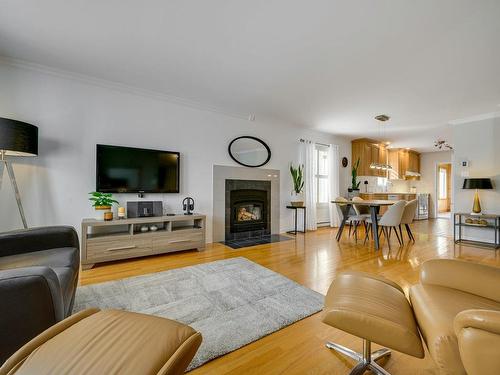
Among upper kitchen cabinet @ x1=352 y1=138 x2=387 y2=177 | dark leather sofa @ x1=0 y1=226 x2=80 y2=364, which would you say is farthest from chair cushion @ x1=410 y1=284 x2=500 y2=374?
upper kitchen cabinet @ x1=352 y1=138 x2=387 y2=177

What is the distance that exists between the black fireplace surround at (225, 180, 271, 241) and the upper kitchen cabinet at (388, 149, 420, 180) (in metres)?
4.84

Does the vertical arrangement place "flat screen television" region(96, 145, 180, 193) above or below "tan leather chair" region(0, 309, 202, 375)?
above

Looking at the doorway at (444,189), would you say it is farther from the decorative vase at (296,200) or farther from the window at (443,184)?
the decorative vase at (296,200)

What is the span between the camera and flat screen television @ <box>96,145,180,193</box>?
296 centimetres

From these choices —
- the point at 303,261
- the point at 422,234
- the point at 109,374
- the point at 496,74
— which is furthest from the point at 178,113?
the point at 422,234

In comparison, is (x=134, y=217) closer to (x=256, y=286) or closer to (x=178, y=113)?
(x=178, y=113)

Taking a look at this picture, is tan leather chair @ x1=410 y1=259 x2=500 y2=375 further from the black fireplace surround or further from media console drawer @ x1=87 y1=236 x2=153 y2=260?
the black fireplace surround

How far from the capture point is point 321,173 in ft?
18.4

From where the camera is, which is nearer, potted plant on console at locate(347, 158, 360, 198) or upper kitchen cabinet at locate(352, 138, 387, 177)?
potted plant on console at locate(347, 158, 360, 198)

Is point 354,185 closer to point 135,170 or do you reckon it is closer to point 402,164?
point 402,164

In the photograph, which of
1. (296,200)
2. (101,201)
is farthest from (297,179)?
(101,201)

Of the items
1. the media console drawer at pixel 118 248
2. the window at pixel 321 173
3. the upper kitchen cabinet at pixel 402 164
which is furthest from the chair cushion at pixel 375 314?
the upper kitchen cabinet at pixel 402 164

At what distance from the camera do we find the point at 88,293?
Result: 6.51ft

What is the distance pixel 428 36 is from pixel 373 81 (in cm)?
86
